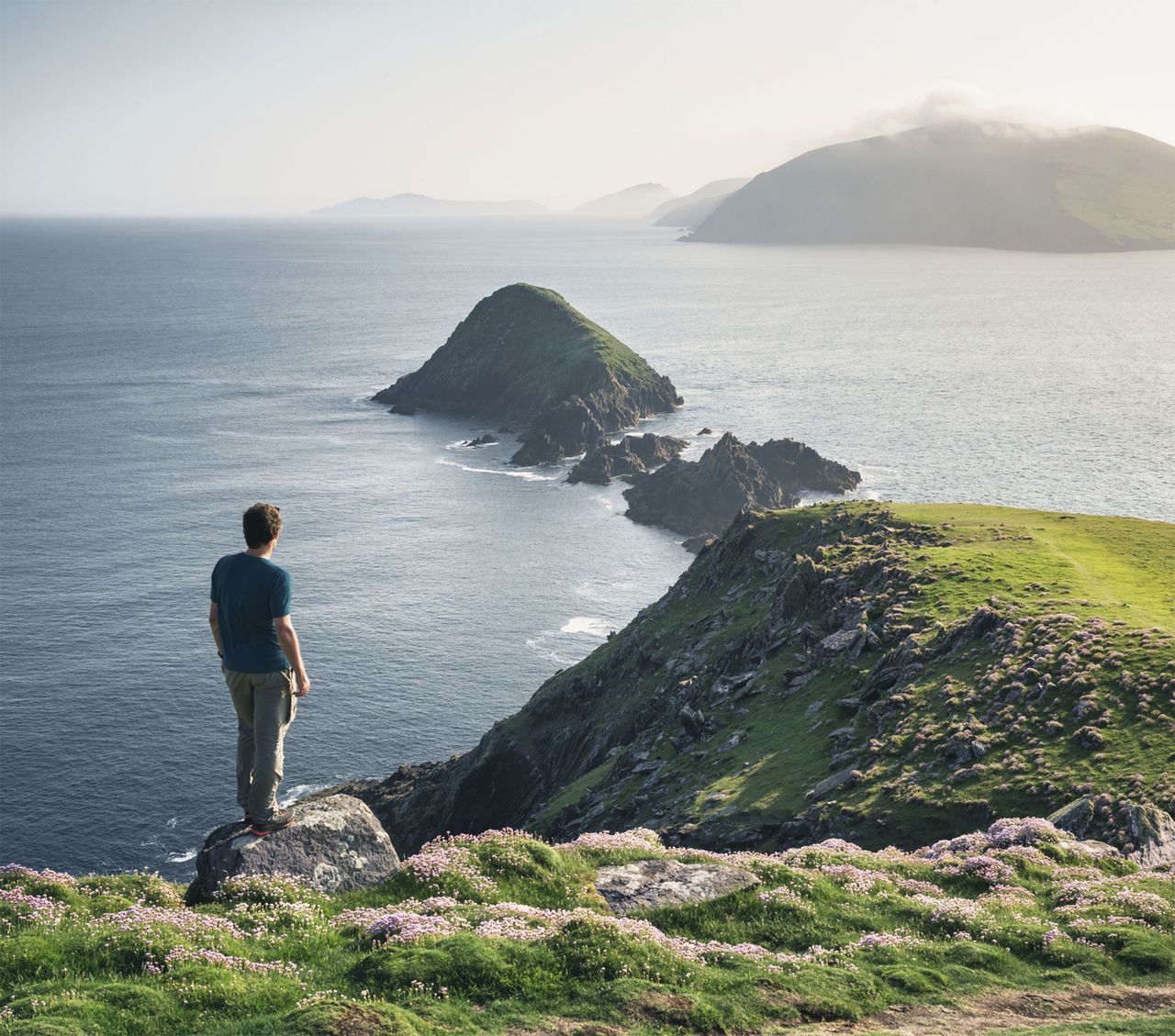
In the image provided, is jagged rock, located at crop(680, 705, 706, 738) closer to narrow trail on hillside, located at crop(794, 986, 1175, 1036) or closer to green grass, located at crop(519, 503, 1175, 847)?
green grass, located at crop(519, 503, 1175, 847)

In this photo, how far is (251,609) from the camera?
18.0 meters

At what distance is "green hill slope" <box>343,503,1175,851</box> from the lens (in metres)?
46.0

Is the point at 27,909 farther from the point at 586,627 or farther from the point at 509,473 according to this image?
the point at 509,473

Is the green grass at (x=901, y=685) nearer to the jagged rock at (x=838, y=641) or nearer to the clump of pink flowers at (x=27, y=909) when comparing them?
the jagged rock at (x=838, y=641)

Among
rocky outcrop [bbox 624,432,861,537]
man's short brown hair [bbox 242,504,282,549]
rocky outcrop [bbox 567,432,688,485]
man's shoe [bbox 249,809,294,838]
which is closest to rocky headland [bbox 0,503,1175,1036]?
man's shoe [bbox 249,809,294,838]

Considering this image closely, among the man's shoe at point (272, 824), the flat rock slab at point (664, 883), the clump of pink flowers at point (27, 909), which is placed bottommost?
the flat rock slab at point (664, 883)

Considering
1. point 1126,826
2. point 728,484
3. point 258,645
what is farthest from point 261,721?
point 728,484

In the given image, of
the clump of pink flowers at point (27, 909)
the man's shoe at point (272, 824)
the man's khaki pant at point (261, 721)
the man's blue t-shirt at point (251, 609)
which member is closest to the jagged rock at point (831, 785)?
the man's shoe at point (272, 824)

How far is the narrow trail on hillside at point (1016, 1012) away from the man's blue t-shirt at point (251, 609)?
11.4 metres

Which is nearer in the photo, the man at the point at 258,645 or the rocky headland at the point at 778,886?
the rocky headland at the point at 778,886

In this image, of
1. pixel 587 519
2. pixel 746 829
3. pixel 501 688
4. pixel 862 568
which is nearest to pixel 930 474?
pixel 587 519

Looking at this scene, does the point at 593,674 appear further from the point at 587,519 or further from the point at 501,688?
the point at 587,519

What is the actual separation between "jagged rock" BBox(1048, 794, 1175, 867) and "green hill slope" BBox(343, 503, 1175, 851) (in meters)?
0.65

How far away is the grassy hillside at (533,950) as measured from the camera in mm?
16250
